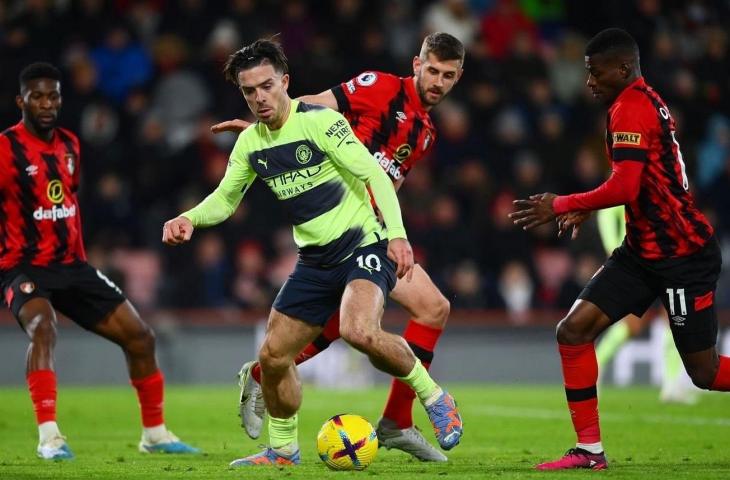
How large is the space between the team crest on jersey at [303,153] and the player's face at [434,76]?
1.09m

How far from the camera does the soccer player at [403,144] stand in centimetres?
789

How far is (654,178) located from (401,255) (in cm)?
150

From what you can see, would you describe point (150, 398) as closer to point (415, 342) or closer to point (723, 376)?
point (415, 342)

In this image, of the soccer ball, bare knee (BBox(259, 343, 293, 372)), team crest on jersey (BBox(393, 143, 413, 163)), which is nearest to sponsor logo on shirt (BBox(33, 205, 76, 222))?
bare knee (BBox(259, 343, 293, 372))

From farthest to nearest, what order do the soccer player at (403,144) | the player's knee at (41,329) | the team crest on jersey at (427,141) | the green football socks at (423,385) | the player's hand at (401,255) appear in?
1. the player's knee at (41,329)
2. the team crest on jersey at (427,141)
3. the soccer player at (403,144)
4. the green football socks at (423,385)
5. the player's hand at (401,255)

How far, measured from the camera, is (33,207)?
8.70m

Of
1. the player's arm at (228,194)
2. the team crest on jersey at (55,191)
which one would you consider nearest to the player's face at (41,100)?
the team crest on jersey at (55,191)

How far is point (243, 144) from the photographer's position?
7398mm

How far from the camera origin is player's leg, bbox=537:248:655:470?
7.23 m

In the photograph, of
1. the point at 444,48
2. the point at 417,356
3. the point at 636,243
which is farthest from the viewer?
the point at 417,356

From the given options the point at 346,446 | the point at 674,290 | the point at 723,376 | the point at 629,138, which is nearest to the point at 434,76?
the point at 629,138

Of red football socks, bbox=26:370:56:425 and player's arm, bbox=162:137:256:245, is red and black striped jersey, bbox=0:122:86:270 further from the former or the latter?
player's arm, bbox=162:137:256:245

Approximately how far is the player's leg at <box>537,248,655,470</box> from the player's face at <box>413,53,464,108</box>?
1516 mm

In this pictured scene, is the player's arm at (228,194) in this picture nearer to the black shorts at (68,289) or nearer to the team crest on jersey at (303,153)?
the team crest on jersey at (303,153)
